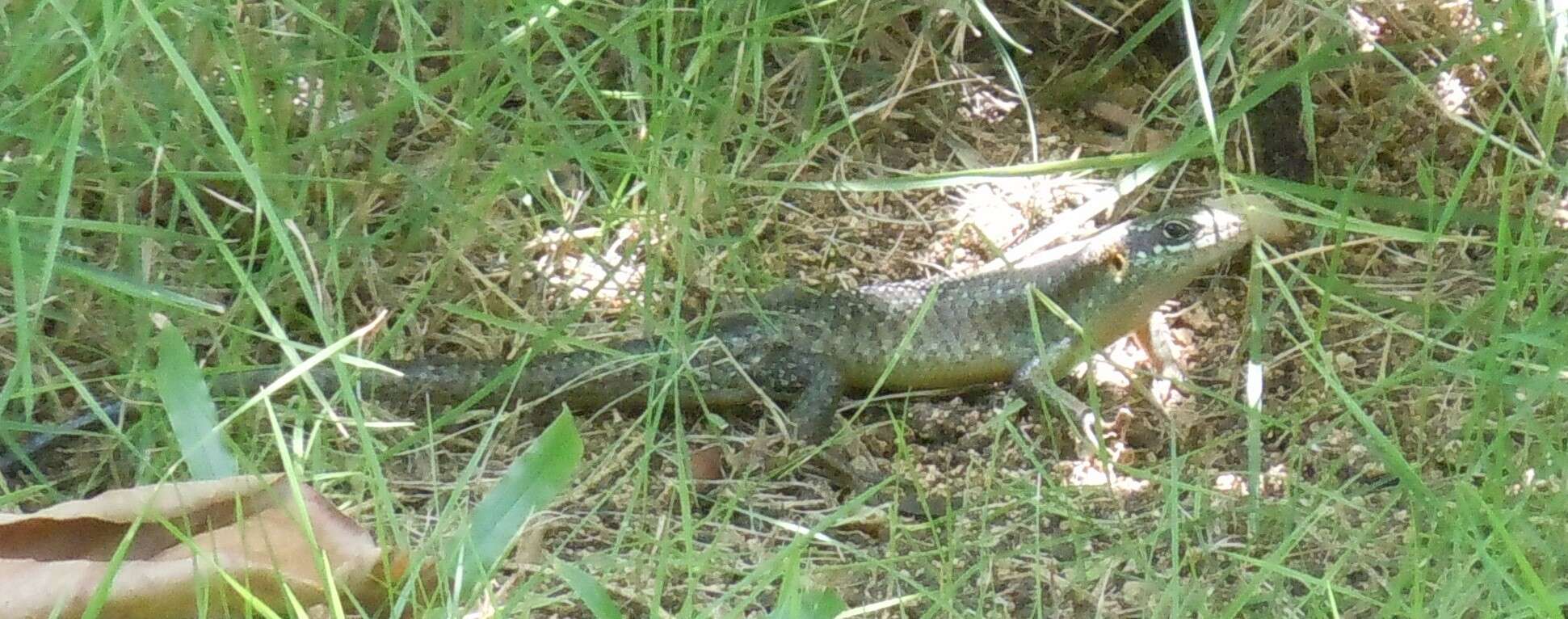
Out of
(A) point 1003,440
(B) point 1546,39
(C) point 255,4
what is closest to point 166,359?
(C) point 255,4

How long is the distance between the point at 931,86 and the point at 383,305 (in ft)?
4.41

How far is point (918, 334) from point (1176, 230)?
579mm

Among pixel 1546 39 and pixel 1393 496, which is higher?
pixel 1546 39

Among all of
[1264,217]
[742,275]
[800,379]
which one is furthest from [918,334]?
[1264,217]

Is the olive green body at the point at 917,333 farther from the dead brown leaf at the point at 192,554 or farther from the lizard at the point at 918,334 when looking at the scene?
the dead brown leaf at the point at 192,554

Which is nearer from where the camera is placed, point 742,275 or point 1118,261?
point 742,275

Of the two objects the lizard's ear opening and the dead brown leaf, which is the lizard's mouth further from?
the dead brown leaf

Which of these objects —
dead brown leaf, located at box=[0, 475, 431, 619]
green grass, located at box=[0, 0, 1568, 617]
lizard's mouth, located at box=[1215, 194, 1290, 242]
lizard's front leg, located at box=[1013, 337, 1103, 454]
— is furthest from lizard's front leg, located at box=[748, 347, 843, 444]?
dead brown leaf, located at box=[0, 475, 431, 619]

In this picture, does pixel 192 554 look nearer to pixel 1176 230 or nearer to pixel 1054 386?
pixel 1054 386

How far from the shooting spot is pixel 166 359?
1846 mm

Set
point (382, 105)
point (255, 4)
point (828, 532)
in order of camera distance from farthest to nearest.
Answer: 1. point (255, 4)
2. point (382, 105)
3. point (828, 532)

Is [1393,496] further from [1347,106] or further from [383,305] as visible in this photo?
[383,305]

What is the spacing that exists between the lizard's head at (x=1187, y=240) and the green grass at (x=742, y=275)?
6 cm

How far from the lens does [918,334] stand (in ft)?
8.79
